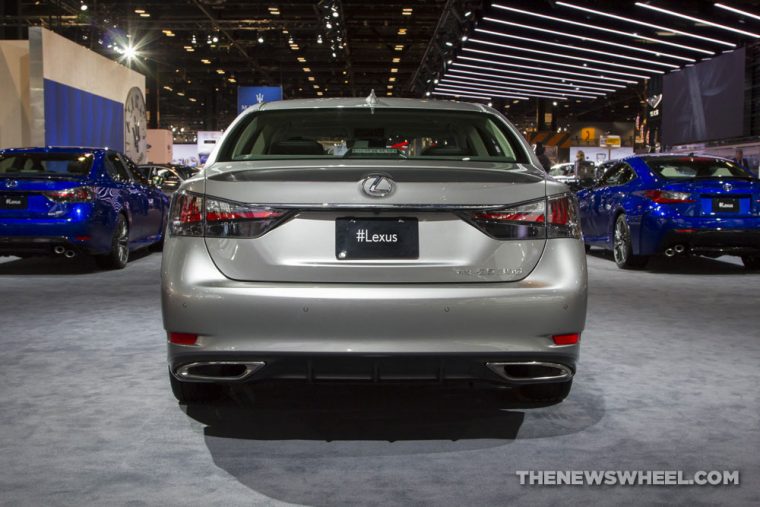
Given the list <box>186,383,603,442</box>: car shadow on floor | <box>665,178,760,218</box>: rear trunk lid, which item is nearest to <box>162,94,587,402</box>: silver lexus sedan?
<box>186,383,603,442</box>: car shadow on floor

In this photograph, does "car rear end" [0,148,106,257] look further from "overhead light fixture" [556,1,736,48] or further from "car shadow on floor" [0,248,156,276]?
"overhead light fixture" [556,1,736,48]

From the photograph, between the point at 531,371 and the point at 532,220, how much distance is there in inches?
24.5

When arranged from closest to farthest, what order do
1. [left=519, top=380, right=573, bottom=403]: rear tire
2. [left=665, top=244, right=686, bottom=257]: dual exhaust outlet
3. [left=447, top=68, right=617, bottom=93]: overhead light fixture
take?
[left=519, top=380, right=573, bottom=403]: rear tire < [left=665, top=244, right=686, bottom=257]: dual exhaust outlet < [left=447, top=68, right=617, bottom=93]: overhead light fixture

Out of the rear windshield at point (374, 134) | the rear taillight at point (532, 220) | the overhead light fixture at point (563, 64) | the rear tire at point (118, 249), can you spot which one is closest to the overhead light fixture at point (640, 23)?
the overhead light fixture at point (563, 64)

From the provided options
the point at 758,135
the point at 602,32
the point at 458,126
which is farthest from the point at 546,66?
the point at 458,126

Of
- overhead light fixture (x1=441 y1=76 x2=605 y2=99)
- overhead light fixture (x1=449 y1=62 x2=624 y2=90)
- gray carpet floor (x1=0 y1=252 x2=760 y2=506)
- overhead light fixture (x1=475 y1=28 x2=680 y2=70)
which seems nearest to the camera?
gray carpet floor (x1=0 y1=252 x2=760 y2=506)

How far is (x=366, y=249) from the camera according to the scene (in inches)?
143

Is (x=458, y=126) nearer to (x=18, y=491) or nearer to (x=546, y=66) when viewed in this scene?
(x=18, y=491)

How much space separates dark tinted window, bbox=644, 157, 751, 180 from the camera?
1094cm

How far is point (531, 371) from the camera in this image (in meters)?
3.84

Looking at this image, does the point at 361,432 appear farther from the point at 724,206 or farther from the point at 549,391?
the point at 724,206

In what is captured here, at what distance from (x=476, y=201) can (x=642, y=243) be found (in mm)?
7548

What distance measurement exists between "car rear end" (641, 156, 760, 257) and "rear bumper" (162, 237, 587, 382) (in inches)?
281

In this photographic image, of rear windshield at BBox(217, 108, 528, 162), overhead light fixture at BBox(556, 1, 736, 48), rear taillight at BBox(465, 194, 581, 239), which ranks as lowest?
rear taillight at BBox(465, 194, 581, 239)
